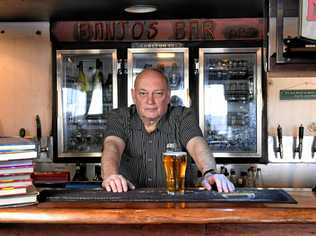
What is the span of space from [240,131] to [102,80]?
3.92 feet

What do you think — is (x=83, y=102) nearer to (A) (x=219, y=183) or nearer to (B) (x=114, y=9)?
(B) (x=114, y=9)

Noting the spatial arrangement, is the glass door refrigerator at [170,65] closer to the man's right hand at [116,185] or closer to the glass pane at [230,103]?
the glass pane at [230,103]

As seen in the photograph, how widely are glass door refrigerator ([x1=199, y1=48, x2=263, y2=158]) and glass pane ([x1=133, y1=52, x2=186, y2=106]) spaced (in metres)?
0.19

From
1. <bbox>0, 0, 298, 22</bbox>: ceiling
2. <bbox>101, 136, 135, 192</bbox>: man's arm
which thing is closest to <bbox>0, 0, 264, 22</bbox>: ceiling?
<bbox>0, 0, 298, 22</bbox>: ceiling

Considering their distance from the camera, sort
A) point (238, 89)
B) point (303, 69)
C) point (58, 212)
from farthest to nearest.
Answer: point (238, 89)
point (303, 69)
point (58, 212)

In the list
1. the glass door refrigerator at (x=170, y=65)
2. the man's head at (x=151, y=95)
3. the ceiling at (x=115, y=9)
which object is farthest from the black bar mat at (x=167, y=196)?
the glass door refrigerator at (x=170, y=65)

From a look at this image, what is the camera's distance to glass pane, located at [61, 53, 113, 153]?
4.37m

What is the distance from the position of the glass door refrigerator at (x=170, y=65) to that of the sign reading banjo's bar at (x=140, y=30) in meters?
0.10

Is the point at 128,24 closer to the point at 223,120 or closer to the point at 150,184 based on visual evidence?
the point at 223,120

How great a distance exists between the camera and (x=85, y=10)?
4.02 m

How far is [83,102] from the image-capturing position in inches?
174

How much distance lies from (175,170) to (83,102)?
255 cm

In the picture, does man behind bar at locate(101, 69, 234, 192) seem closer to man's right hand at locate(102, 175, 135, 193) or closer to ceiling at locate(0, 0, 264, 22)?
man's right hand at locate(102, 175, 135, 193)

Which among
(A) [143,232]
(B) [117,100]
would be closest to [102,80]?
(B) [117,100]
